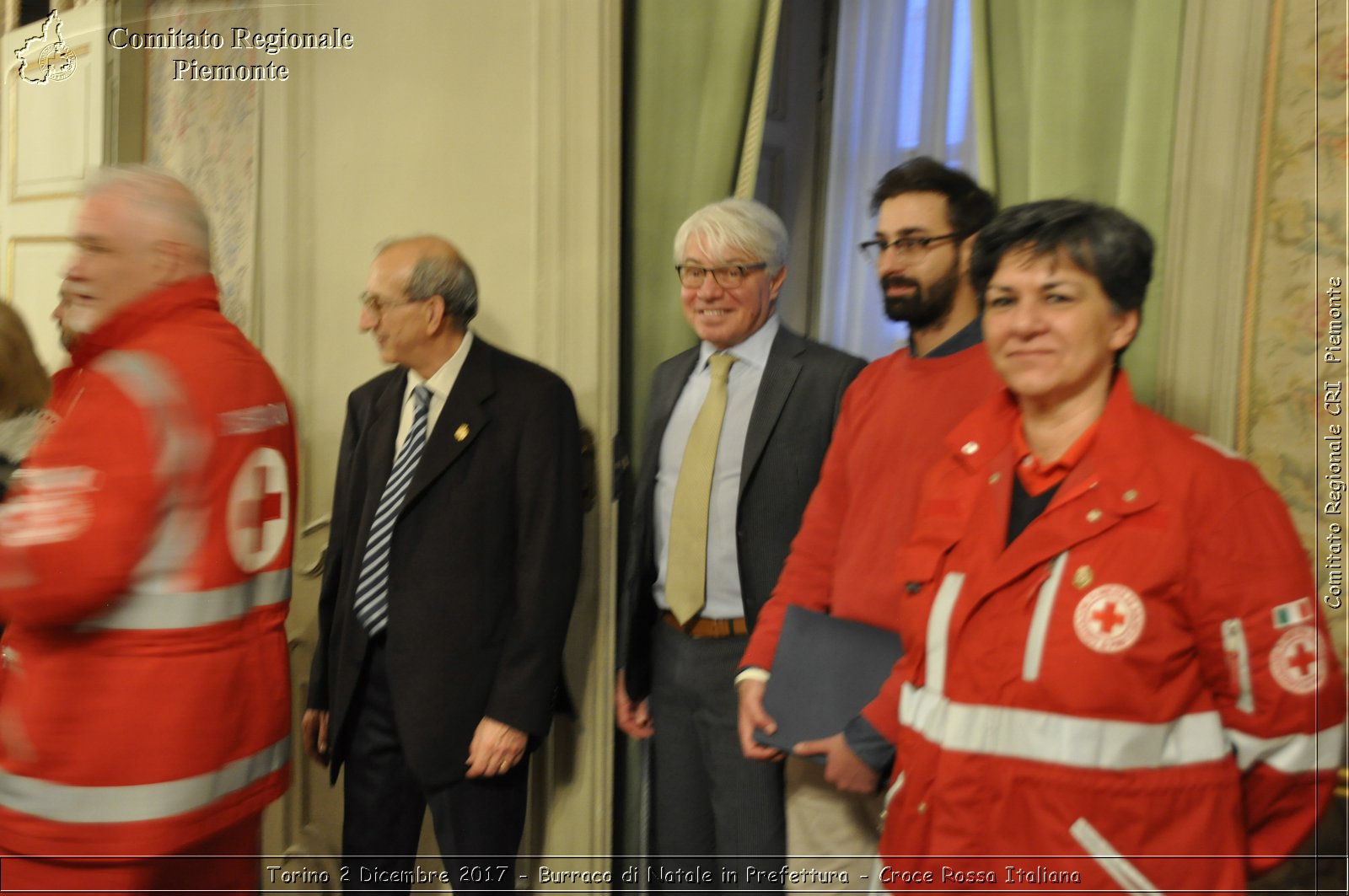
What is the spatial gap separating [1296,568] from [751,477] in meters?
0.97

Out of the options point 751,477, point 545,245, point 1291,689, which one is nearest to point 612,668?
point 751,477

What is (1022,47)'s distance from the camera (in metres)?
1.86

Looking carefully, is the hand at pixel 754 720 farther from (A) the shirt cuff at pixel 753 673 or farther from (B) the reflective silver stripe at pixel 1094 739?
(B) the reflective silver stripe at pixel 1094 739

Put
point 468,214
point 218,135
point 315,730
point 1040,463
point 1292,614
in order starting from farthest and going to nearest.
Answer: point 218,135
point 468,214
point 315,730
point 1040,463
point 1292,614

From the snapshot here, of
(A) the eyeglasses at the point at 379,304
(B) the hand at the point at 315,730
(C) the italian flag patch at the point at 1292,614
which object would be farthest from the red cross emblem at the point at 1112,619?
(B) the hand at the point at 315,730

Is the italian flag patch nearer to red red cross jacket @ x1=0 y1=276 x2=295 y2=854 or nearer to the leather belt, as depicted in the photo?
the leather belt

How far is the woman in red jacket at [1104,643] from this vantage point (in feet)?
3.93

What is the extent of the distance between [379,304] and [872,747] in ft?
4.12

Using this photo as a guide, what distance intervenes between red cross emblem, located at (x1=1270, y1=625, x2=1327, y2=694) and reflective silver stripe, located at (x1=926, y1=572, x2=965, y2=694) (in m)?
0.37

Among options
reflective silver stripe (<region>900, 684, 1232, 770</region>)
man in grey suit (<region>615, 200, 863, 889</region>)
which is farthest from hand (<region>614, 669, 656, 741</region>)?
reflective silver stripe (<region>900, 684, 1232, 770</region>)

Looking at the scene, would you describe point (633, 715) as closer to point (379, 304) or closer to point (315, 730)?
point (315, 730)

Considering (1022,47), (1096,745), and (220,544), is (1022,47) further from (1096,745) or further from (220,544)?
(220,544)

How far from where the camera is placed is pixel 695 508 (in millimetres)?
2002

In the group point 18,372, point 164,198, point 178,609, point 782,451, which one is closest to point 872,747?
point 782,451
